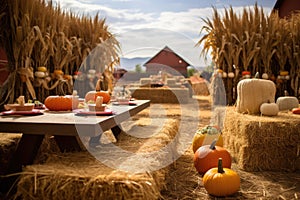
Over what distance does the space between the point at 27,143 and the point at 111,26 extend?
3.93 meters

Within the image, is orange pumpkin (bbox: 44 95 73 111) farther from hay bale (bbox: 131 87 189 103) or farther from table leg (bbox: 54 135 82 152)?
hay bale (bbox: 131 87 189 103)

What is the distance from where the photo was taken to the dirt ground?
1.95 meters

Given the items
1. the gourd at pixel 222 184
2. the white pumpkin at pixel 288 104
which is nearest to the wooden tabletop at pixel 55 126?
the gourd at pixel 222 184

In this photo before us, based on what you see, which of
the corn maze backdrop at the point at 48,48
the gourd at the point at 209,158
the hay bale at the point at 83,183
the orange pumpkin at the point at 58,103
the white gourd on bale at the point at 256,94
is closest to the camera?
the hay bale at the point at 83,183

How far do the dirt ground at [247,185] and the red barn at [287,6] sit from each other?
6797 mm

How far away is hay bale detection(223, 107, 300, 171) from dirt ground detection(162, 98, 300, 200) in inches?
2.9

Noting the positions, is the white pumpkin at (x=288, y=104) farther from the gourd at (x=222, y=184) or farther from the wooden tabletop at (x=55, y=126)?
the wooden tabletop at (x=55, y=126)

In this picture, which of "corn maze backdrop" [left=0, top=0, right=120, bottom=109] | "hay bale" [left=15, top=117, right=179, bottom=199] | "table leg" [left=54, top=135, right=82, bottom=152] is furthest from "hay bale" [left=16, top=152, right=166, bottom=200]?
"corn maze backdrop" [left=0, top=0, right=120, bottom=109]

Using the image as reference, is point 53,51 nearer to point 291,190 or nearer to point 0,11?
point 0,11

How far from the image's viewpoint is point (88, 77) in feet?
15.4

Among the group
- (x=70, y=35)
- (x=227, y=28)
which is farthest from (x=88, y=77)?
(x=227, y=28)

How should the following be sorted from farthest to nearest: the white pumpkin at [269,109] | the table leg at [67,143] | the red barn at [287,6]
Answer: the red barn at [287,6], the white pumpkin at [269,109], the table leg at [67,143]

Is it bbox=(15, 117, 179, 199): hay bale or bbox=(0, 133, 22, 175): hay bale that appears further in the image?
bbox=(0, 133, 22, 175): hay bale

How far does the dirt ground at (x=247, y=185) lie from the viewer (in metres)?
1.95
